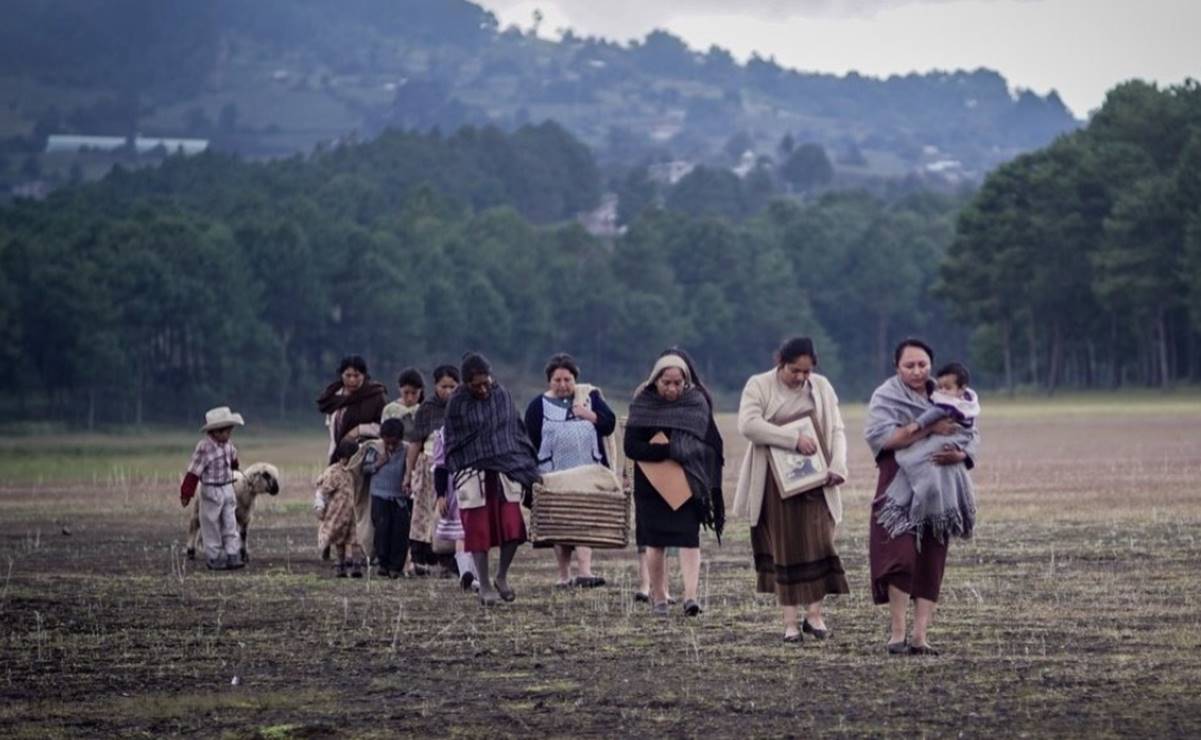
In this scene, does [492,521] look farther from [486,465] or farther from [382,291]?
[382,291]

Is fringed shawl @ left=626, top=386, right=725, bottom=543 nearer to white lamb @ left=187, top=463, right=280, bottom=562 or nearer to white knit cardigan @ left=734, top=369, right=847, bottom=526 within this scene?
white knit cardigan @ left=734, top=369, right=847, bottom=526

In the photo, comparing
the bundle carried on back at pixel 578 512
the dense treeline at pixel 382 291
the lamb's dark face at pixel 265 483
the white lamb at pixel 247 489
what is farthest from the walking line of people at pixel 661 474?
the dense treeline at pixel 382 291

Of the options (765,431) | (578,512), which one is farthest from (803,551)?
(578,512)

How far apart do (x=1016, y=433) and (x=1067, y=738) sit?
4983 cm

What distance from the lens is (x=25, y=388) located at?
103875 millimetres

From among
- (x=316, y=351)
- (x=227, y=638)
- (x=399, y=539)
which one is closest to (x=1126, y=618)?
(x=227, y=638)

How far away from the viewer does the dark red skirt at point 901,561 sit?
1478 cm

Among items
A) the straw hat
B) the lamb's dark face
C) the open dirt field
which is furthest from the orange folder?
the lamb's dark face

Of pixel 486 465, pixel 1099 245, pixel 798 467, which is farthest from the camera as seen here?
pixel 1099 245

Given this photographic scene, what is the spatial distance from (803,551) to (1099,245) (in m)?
90.1

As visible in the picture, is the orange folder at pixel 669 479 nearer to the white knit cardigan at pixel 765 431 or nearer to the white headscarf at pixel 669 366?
the white headscarf at pixel 669 366

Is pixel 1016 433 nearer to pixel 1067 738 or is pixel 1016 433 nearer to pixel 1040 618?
pixel 1040 618

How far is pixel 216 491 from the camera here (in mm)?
23234

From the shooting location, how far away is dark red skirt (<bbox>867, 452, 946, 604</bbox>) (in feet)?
48.5
